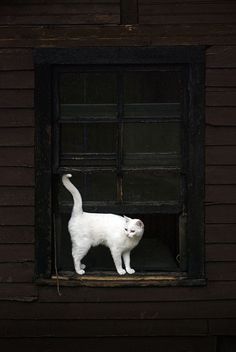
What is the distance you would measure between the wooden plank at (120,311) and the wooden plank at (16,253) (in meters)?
0.36

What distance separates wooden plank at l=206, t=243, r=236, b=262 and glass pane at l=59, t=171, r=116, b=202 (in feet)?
2.85

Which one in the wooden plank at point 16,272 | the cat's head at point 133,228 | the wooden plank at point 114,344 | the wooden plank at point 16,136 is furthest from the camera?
the wooden plank at point 114,344

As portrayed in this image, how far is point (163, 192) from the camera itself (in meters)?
5.54

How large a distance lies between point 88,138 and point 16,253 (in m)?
1.08

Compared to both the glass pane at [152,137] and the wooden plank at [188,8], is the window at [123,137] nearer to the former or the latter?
the glass pane at [152,137]

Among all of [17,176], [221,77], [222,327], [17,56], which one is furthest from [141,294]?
[17,56]

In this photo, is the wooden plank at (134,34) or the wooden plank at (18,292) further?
the wooden plank at (18,292)

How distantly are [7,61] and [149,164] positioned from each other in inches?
53.9

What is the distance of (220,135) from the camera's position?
17.6ft

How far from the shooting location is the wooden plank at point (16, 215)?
17.9ft

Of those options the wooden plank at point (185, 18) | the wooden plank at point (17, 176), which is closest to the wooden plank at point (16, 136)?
the wooden plank at point (17, 176)

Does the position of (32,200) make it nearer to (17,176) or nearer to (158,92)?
(17,176)

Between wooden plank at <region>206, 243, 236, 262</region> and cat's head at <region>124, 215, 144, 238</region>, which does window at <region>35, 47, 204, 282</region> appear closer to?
wooden plank at <region>206, 243, 236, 262</region>

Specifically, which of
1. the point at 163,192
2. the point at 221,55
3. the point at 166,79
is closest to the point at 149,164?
the point at 163,192
